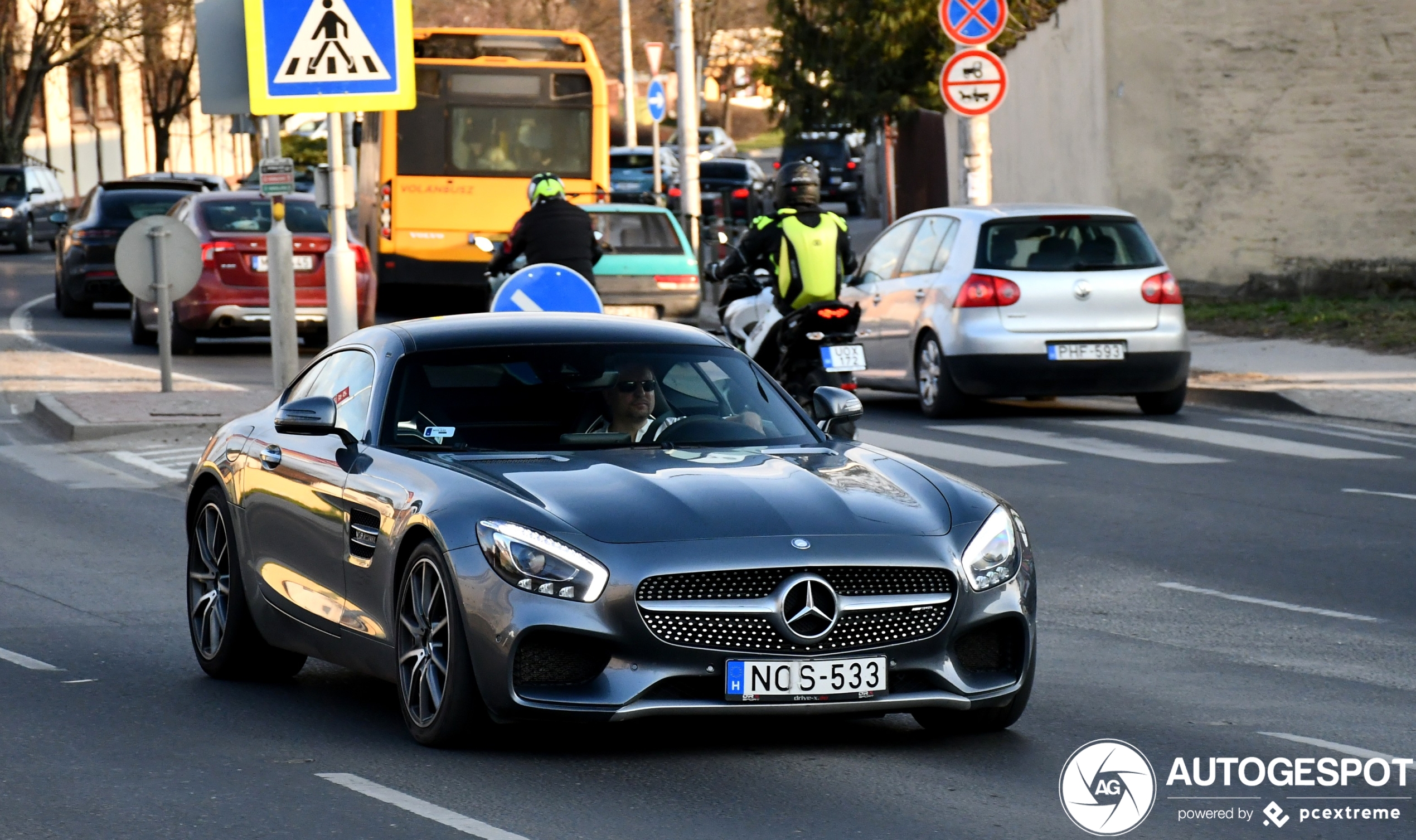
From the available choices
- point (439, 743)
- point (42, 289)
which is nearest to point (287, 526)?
point (439, 743)

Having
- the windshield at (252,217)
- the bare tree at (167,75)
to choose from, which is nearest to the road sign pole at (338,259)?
the windshield at (252,217)

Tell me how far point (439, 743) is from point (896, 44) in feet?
121

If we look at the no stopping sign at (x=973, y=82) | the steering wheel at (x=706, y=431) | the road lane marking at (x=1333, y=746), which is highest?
the no stopping sign at (x=973, y=82)

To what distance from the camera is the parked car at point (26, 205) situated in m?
49.0

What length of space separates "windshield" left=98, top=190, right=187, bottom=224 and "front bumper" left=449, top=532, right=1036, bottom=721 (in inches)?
945

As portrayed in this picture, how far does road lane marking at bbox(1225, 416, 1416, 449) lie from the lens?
15742 millimetres

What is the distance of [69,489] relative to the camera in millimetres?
14656

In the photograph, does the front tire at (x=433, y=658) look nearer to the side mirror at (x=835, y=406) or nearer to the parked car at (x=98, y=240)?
the side mirror at (x=835, y=406)

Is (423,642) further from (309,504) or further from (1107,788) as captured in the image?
(1107,788)

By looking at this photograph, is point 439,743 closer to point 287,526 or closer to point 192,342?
point 287,526

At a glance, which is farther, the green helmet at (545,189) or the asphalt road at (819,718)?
the green helmet at (545,189)

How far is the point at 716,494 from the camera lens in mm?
6805

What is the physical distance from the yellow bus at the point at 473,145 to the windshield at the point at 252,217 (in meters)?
3.28

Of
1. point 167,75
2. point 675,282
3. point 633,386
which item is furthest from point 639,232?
point 167,75
